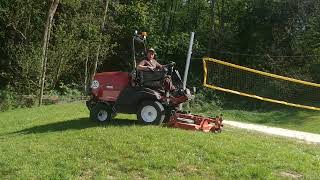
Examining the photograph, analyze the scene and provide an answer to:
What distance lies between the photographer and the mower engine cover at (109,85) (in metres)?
12.8

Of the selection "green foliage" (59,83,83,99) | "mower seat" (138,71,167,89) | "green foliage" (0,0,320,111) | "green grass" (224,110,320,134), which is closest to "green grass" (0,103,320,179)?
"mower seat" (138,71,167,89)

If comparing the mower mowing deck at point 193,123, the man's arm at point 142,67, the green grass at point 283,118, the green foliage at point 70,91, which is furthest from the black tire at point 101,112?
the green foliage at point 70,91

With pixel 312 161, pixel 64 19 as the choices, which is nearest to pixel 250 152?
pixel 312 161

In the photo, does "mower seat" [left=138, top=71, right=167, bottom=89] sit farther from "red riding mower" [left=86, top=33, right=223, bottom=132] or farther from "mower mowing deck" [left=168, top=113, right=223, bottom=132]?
"mower mowing deck" [left=168, top=113, right=223, bottom=132]

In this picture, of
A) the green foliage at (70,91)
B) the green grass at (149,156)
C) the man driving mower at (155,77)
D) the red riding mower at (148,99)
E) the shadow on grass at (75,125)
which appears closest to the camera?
the green grass at (149,156)

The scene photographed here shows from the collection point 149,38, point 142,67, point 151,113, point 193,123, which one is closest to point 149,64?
point 142,67

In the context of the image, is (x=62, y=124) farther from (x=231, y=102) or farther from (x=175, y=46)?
(x=175, y=46)

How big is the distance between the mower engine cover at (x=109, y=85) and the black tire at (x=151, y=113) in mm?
796

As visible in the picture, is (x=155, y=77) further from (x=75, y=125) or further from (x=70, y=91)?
(x=70, y=91)

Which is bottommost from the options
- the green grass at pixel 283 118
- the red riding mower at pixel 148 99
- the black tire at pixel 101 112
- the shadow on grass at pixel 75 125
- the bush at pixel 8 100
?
the bush at pixel 8 100

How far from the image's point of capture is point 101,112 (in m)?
12.9

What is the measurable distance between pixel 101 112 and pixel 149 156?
366 cm

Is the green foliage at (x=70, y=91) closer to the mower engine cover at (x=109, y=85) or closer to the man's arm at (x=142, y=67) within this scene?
the mower engine cover at (x=109, y=85)

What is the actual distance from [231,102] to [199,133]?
1760 cm
